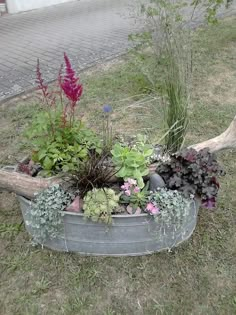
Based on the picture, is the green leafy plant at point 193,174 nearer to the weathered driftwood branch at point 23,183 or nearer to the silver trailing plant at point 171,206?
the silver trailing plant at point 171,206

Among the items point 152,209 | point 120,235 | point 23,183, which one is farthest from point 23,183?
point 152,209

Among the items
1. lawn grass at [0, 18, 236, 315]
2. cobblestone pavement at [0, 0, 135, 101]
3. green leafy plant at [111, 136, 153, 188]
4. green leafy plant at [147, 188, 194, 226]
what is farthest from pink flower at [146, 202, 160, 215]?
cobblestone pavement at [0, 0, 135, 101]

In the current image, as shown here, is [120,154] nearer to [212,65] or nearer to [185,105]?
[185,105]

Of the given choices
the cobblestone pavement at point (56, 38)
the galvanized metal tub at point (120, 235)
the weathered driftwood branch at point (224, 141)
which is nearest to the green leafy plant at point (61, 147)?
the galvanized metal tub at point (120, 235)

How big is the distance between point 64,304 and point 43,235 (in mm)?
439

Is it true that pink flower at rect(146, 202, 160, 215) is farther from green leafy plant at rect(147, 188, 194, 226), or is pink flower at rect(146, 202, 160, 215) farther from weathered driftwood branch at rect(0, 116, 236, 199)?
weathered driftwood branch at rect(0, 116, 236, 199)

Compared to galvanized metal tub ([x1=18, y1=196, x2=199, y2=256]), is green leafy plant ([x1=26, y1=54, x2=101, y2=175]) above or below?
above

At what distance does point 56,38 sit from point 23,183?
535 cm

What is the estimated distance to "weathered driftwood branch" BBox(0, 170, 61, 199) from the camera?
247cm

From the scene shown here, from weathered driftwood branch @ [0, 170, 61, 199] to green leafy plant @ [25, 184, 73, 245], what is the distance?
55mm

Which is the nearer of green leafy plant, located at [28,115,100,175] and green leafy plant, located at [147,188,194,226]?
green leafy plant, located at [147,188,194,226]

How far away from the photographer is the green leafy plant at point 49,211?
2357mm

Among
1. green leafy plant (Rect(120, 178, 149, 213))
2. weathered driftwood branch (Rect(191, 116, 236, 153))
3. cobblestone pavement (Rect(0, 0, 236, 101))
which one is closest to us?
green leafy plant (Rect(120, 178, 149, 213))

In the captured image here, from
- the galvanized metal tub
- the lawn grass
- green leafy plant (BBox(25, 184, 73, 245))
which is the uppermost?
green leafy plant (BBox(25, 184, 73, 245))
